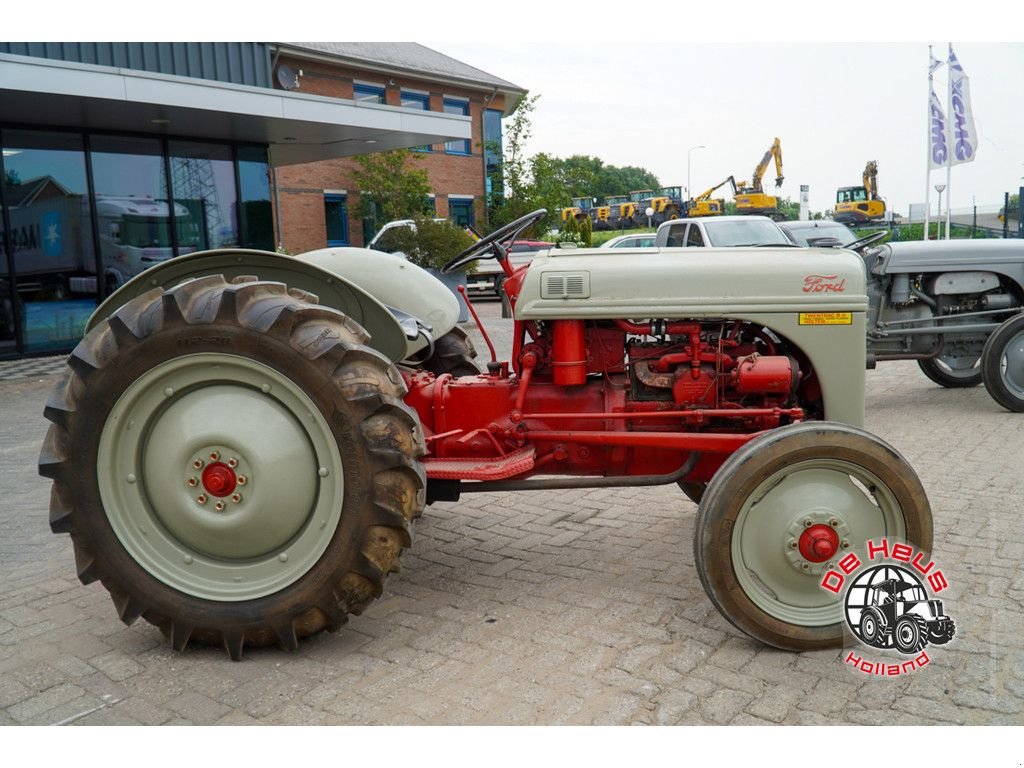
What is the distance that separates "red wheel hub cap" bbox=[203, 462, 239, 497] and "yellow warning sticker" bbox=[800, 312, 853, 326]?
2.18m

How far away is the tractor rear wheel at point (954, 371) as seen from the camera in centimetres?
780

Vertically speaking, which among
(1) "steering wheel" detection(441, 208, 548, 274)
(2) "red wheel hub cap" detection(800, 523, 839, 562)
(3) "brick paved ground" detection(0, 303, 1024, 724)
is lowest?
(3) "brick paved ground" detection(0, 303, 1024, 724)

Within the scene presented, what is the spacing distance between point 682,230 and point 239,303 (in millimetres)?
11629

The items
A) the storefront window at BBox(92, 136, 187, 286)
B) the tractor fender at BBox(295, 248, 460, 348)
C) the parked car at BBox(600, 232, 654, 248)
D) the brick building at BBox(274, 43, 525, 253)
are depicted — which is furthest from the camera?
the brick building at BBox(274, 43, 525, 253)

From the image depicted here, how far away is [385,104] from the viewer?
20578 mm

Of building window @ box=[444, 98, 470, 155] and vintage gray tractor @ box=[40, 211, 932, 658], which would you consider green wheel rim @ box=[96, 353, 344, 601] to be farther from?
building window @ box=[444, 98, 470, 155]

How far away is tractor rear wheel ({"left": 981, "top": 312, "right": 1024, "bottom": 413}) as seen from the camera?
22.2 ft

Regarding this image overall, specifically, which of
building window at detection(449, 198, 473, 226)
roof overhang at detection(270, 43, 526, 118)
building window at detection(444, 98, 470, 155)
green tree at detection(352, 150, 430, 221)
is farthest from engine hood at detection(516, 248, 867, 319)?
building window at detection(444, 98, 470, 155)

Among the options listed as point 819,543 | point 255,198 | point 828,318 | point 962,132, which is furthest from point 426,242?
point 819,543

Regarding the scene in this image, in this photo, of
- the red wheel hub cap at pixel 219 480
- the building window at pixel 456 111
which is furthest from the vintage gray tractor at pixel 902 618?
the building window at pixel 456 111

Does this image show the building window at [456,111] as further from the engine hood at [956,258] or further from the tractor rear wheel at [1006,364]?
Answer: the tractor rear wheel at [1006,364]

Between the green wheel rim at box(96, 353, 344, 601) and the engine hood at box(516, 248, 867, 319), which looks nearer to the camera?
the green wheel rim at box(96, 353, 344, 601)

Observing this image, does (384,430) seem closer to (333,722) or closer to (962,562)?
(333,722)

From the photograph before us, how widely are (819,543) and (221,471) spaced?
6.85 feet
